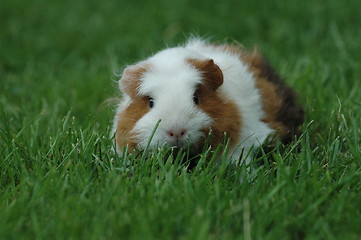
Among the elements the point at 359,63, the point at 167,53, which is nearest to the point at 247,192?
the point at 167,53

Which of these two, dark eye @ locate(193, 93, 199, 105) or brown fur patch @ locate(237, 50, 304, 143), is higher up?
brown fur patch @ locate(237, 50, 304, 143)

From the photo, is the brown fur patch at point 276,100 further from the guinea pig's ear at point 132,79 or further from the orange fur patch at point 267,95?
the guinea pig's ear at point 132,79

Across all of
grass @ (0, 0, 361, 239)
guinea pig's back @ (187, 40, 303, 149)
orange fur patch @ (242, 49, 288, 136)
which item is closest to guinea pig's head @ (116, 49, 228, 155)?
grass @ (0, 0, 361, 239)

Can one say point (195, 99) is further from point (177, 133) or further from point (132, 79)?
point (132, 79)

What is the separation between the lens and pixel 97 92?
5.68 m

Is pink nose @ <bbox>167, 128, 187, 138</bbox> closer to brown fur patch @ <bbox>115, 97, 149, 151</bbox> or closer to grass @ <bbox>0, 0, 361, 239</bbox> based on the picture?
grass @ <bbox>0, 0, 361, 239</bbox>

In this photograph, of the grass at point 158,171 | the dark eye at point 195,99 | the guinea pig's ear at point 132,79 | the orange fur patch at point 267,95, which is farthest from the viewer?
the orange fur patch at point 267,95

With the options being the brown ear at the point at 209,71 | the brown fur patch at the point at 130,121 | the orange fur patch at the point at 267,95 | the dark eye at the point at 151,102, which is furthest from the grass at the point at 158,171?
the brown ear at the point at 209,71

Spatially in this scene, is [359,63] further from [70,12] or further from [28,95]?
[70,12]

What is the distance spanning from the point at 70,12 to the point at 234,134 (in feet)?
17.4

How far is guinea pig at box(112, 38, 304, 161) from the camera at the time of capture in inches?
139

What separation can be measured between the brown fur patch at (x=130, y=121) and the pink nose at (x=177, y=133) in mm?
318

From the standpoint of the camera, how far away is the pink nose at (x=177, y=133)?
3.47m

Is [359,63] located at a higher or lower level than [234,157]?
higher
